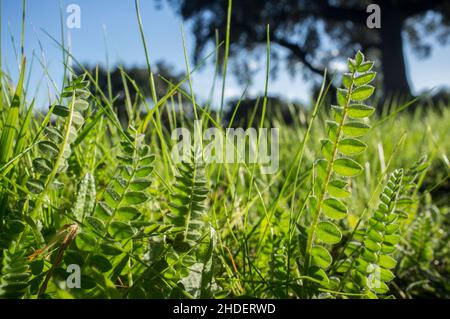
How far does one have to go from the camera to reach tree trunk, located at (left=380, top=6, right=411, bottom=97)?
38.7 feet

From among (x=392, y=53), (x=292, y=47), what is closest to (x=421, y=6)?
(x=392, y=53)

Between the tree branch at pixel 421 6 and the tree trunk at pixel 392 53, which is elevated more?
the tree branch at pixel 421 6

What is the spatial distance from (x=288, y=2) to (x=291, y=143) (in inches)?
466

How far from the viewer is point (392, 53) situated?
12.1 meters

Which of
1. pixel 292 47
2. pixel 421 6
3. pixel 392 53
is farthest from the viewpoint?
pixel 292 47

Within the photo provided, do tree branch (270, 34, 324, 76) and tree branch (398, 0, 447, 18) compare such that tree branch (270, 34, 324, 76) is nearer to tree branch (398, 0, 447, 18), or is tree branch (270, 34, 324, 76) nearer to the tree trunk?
the tree trunk

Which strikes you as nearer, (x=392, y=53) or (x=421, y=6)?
(x=421, y=6)

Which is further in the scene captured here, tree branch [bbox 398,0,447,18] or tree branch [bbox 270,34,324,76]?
tree branch [bbox 270,34,324,76]

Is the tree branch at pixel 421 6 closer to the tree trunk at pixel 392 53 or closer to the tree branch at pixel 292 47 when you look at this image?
the tree trunk at pixel 392 53

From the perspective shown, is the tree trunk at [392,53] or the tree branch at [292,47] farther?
the tree branch at [292,47]

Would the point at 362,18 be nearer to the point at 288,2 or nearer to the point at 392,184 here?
the point at 288,2

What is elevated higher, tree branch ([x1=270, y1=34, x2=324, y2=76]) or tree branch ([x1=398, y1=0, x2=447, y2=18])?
tree branch ([x1=398, y1=0, x2=447, y2=18])

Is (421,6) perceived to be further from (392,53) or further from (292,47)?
(292,47)

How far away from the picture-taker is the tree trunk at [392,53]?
11805mm
